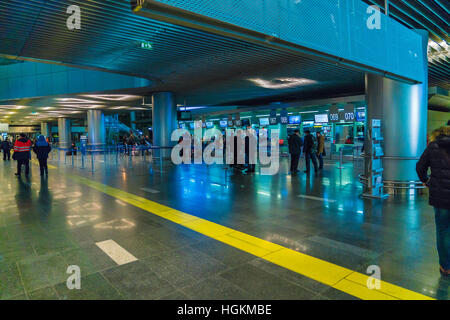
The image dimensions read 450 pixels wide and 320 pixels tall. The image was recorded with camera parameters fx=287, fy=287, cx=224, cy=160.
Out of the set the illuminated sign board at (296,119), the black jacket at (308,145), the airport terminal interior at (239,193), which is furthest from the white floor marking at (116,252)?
the illuminated sign board at (296,119)

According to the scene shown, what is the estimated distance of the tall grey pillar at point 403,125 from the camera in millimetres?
7547

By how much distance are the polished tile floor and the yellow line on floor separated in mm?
126

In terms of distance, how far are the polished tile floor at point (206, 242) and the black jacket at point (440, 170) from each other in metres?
0.86

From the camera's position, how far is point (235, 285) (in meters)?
3.06

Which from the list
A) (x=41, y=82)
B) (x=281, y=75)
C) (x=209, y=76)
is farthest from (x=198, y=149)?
(x=41, y=82)

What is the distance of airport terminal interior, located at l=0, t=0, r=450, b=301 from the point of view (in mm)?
3205

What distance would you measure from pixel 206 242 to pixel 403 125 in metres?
6.32

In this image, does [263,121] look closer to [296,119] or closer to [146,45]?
[296,119]

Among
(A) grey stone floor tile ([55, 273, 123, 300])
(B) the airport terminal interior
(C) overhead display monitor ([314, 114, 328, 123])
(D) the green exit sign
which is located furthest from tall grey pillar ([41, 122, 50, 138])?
(A) grey stone floor tile ([55, 273, 123, 300])

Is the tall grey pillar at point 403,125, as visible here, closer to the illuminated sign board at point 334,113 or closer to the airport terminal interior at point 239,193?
the airport terminal interior at point 239,193

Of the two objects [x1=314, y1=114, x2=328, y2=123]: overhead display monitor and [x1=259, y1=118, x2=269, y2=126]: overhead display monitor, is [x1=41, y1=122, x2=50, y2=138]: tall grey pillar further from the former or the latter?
[x1=314, y1=114, x2=328, y2=123]: overhead display monitor
